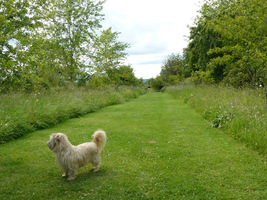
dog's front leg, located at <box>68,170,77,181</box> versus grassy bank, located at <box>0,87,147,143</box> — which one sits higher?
grassy bank, located at <box>0,87,147,143</box>

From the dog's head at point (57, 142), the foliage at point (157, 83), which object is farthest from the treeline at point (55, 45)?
the foliage at point (157, 83)

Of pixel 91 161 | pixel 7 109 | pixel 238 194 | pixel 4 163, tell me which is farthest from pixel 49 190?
pixel 7 109

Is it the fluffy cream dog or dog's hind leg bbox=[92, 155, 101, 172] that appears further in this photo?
dog's hind leg bbox=[92, 155, 101, 172]

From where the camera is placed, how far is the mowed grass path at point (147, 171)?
355 centimetres

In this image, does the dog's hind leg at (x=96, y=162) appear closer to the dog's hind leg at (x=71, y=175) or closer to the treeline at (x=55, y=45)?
the dog's hind leg at (x=71, y=175)

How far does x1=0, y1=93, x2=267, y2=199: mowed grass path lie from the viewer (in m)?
3.55

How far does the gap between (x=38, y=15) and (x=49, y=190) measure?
12.0m

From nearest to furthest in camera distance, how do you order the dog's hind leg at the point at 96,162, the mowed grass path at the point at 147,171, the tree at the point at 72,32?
the mowed grass path at the point at 147,171 < the dog's hind leg at the point at 96,162 < the tree at the point at 72,32

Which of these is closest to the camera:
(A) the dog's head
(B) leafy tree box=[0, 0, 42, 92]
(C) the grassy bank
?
(A) the dog's head

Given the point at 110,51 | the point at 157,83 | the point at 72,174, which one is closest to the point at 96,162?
the point at 72,174

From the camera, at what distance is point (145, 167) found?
15.0 ft

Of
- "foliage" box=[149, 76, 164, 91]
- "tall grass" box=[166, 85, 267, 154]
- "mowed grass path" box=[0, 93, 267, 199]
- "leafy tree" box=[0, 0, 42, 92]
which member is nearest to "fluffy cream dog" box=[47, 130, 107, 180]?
"mowed grass path" box=[0, 93, 267, 199]

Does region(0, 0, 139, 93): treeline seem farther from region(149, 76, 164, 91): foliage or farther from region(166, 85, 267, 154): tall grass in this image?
region(149, 76, 164, 91): foliage

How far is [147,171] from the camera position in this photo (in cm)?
438
